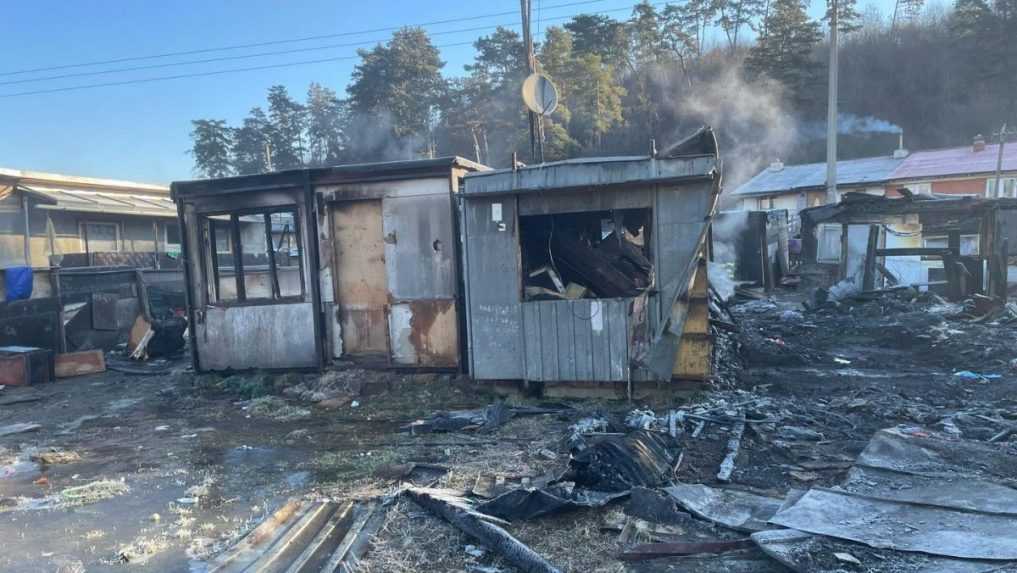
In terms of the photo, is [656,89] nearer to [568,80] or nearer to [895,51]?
[568,80]

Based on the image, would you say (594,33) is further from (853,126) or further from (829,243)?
(829,243)

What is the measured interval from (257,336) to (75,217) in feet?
41.1

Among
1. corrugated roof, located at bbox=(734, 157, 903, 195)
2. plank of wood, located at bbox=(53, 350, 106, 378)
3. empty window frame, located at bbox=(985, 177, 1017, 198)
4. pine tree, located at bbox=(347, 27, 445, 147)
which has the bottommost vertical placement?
plank of wood, located at bbox=(53, 350, 106, 378)

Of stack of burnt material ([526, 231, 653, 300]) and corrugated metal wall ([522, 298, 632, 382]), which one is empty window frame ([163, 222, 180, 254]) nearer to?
stack of burnt material ([526, 231, 653, 300])

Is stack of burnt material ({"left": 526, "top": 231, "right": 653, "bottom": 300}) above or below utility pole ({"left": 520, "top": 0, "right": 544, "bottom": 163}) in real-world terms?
below

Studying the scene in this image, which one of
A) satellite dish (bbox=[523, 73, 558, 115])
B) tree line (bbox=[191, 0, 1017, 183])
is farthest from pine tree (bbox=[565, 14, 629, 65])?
satellite dish (bbox=[523, 73, 558, 115])

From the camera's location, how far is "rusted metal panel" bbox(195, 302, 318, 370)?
9.35m

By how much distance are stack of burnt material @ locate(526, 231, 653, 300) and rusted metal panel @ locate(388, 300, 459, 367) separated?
146 centimetres

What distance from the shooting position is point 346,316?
9.32 m

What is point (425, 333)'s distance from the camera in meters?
8.84

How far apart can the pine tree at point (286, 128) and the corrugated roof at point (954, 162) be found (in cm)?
3911

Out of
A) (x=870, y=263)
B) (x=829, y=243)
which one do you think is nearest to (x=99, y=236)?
(x=870, y=263)

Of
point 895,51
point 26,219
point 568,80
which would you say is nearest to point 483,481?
point 26,219

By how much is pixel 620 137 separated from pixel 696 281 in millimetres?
36392
